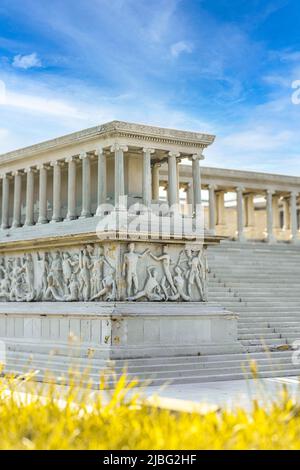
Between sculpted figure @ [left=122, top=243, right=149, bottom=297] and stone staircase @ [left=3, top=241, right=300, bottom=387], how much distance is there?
6.44 feet

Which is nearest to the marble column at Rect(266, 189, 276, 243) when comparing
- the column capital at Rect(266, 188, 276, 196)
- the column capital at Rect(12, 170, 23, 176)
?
the column capital at Rect(266, 188, 276, 196)

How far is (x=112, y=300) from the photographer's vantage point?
1864cm

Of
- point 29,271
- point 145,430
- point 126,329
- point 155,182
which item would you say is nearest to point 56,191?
point 29,271

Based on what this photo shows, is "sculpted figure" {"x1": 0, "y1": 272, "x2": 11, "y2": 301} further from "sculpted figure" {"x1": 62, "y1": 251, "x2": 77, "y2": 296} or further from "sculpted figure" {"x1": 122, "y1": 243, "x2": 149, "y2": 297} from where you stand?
"sculpted figure" {"x1": 122, "y1": 243, "x2": 149, "y2": 297}

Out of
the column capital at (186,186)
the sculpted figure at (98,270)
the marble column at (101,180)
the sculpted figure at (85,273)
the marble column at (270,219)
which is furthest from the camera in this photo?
the marble column at (270,219)

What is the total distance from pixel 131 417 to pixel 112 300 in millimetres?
10663

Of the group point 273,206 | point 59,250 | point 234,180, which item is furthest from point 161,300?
point 273,206

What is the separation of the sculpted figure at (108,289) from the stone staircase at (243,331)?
1.82 metres

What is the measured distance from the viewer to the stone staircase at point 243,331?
56.7ft

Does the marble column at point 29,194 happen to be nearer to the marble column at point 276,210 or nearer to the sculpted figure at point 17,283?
the sculpted figure at point 17,283

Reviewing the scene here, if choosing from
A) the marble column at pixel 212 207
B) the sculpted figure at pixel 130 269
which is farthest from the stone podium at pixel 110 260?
the marble column at pixel 212 207

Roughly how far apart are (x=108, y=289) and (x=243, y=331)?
4382mm

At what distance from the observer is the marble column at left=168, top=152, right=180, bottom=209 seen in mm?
21516
